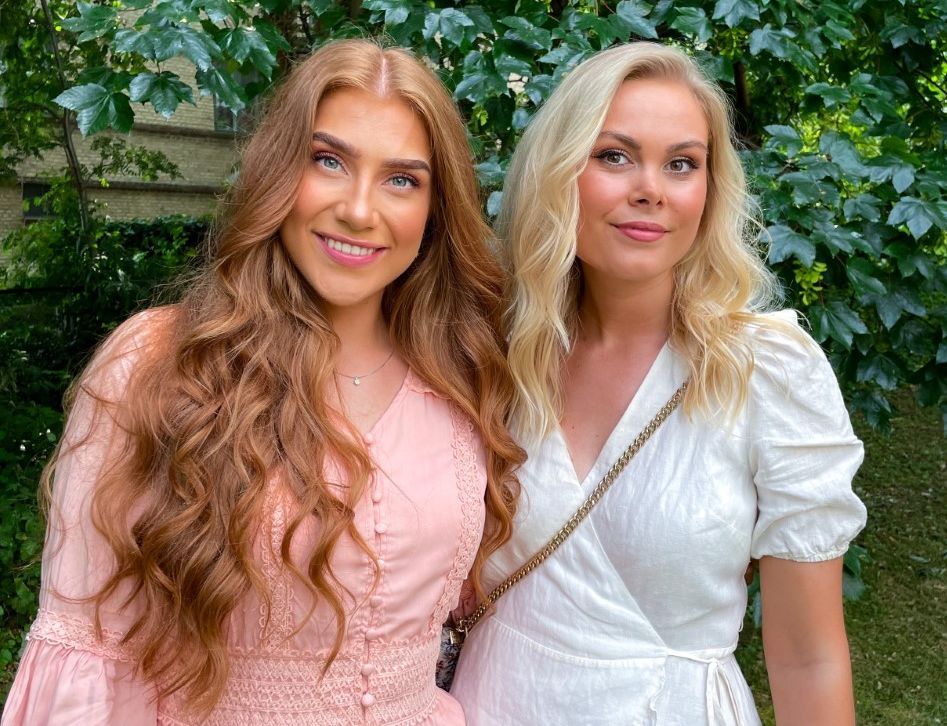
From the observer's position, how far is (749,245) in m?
2.33

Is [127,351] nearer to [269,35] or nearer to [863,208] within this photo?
[269,35]

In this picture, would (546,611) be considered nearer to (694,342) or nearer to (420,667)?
(420,667)

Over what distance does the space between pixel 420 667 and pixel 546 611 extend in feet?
0.97

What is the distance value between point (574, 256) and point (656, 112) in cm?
36

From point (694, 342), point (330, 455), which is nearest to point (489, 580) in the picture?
point (330, 455)

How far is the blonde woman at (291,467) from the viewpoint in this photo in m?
1.69

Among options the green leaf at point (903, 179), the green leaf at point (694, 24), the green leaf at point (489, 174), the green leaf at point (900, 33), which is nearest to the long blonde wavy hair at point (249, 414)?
the green leaf at point (489, 174)

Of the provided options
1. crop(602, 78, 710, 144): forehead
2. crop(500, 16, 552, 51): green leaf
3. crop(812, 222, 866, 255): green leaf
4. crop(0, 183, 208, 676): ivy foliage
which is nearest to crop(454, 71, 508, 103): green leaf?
crop(500, 16, 552, 51): green leaf

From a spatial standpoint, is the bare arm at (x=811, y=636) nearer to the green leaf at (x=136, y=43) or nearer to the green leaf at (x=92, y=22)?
the green leaf at (x=136, y=43)

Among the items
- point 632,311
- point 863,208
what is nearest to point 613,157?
point 632,311

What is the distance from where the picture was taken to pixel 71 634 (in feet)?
5.49

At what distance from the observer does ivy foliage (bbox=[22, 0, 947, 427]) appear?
87.8 inches

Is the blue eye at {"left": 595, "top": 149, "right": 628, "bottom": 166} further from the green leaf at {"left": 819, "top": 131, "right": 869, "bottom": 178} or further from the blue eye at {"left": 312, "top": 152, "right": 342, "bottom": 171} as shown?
the green leaf at {"left": 819, "top": 131, "right": 869, "bottom": 178}

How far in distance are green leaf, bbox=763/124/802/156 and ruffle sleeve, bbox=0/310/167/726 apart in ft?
5.94
